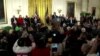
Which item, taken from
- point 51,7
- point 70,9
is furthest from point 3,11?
point 70,9

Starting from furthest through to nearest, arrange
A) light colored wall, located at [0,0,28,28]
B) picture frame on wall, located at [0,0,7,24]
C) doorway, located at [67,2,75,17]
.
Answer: doorway, located at [67,2,75,17]
light colored wall, located at [0,0,28,28]
picture frame on wall, located at [0,0,7,24]

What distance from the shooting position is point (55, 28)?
9.18 metres

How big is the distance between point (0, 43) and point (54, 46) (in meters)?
2.01

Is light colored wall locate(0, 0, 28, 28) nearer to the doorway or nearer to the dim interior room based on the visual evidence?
the dim interior room

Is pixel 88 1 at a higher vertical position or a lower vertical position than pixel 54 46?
higher

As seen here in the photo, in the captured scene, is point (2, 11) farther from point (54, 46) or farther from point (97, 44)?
point (97, 44)

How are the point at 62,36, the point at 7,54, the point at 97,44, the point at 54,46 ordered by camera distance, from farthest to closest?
the point at 62,36, the point at 7,54, the point at 54,46, the point at 97,44

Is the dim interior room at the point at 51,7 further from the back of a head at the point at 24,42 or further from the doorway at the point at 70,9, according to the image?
the back of a head at the point at 24,42

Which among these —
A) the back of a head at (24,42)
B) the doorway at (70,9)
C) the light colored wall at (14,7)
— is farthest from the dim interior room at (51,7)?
the back of a head at (24,42)

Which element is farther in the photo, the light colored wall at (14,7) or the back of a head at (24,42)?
the light colored wall at (14,7)

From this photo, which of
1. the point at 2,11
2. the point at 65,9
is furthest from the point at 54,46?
the point at 65,9

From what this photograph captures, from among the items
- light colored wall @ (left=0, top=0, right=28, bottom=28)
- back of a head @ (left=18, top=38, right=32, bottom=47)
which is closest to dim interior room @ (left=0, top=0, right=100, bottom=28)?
light colored wall @ (left=0, top=0, right=28, bottom=28)

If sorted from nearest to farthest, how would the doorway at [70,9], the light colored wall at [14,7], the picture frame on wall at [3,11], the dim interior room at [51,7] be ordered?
1. the picture frame on wall at [3,11]
2. the dim interior room at [51,7]
3. the light colored wall at [14,7]
4. the doorway at [70,9]

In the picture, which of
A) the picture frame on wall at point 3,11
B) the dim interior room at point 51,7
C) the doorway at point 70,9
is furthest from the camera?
the doorway at point 70,9
